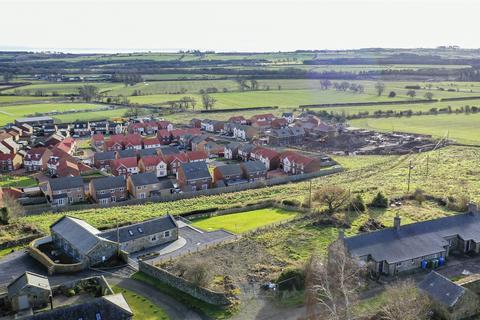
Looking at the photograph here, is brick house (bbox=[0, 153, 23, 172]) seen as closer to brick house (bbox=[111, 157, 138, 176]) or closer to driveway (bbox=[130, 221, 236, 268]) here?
brick house (bbox=[111, 157, 138, 176])

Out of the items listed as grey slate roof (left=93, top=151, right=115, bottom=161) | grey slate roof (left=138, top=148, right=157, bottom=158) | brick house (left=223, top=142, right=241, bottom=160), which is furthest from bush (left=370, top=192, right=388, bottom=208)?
grey slate roof (left=93, top=151, right=115, bottom=161)

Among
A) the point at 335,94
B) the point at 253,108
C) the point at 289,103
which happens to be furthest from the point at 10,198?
the point at 335,94

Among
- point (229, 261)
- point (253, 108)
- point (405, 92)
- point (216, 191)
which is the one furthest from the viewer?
point (405, 92)

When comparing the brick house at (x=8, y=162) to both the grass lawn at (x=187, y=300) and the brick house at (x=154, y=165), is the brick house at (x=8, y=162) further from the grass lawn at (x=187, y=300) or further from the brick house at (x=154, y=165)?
the grass lawn at (x=187, y=300)

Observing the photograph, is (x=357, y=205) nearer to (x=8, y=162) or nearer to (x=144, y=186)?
(x=144, y=186)

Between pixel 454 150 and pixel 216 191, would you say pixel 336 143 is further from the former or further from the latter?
pixel 216 191

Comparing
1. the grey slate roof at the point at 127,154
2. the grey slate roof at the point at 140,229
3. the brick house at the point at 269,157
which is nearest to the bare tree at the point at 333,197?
the grey slate roof at the point at 140,229
